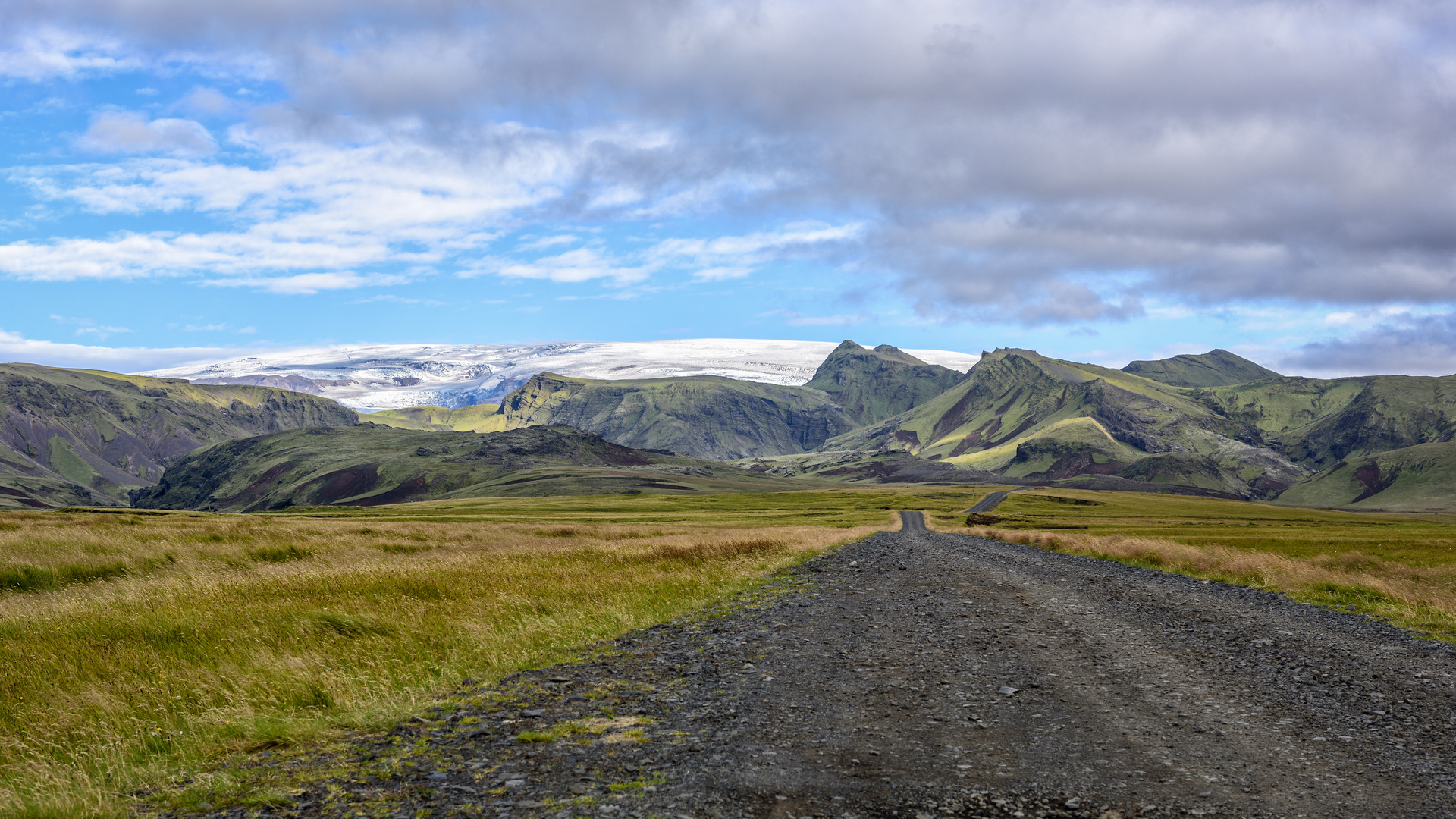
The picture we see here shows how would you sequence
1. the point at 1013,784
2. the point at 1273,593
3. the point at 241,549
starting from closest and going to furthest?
the point at 1013,784
the point at 1273,593
the point at 241,549

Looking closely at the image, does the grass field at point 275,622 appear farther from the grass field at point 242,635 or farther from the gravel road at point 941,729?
the gravel road at point 941,729

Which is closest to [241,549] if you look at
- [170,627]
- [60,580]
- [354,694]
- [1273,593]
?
[60,580]

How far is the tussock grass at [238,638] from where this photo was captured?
10719 millimetres

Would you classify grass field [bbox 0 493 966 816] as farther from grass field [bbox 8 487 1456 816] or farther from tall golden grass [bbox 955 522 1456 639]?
tall golden grass [bbox 955 522 1456 639]

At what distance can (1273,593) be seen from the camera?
30.5 metres

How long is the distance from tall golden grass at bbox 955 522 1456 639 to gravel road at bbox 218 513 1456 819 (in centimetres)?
408

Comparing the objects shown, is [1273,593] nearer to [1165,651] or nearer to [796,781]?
[1165,651]

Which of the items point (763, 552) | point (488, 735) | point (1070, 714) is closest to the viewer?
point (488, 735)

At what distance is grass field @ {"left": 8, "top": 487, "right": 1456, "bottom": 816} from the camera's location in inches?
426

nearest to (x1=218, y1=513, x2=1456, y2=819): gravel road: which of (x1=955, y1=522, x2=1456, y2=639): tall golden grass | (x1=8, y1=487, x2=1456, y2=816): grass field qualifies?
(x1=8, y1=487, x2=1456, y2=816): grass field

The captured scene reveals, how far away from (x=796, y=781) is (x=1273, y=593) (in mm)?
28209

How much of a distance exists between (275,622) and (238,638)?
5.10 ft

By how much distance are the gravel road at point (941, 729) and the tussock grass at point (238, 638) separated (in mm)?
1666

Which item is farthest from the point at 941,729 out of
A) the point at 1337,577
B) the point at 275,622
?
the point at 1337,577
